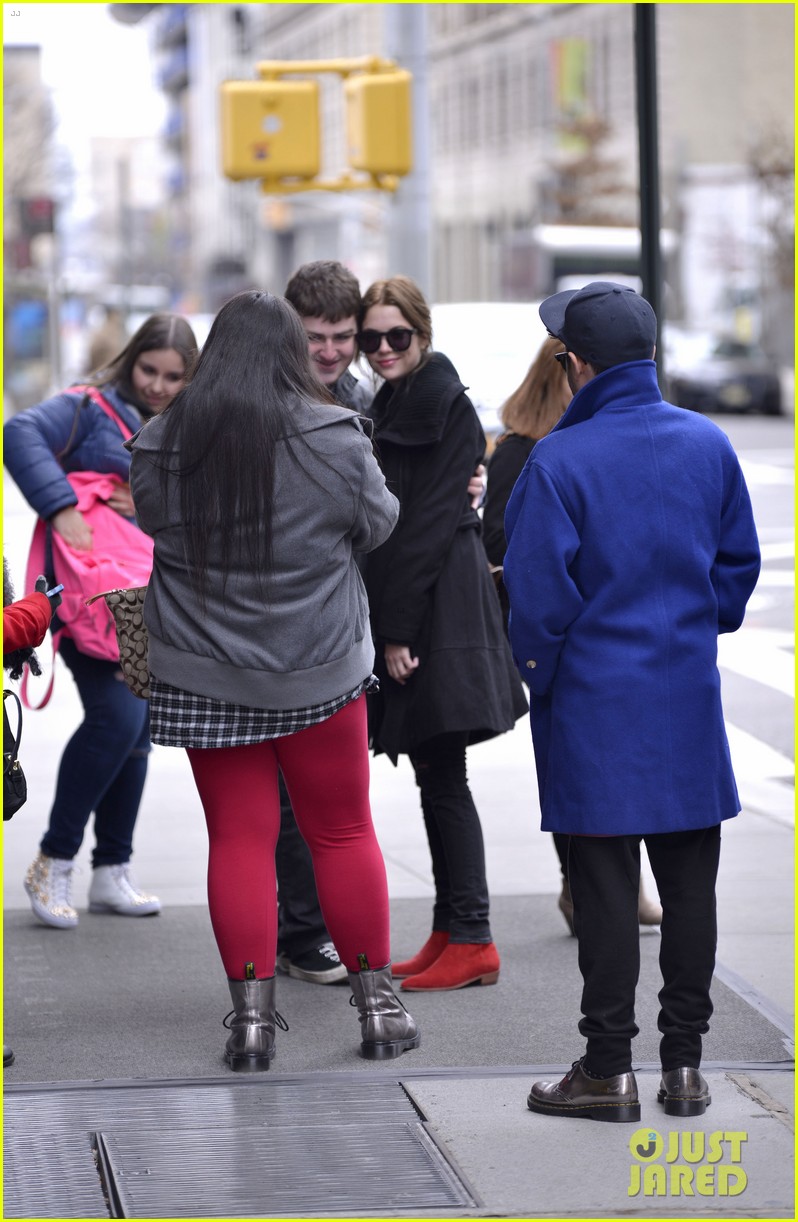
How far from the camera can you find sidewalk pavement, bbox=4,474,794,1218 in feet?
12.1

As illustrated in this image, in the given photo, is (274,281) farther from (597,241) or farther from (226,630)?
(226,630)

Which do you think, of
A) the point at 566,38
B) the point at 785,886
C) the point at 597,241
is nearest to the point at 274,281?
the point at 566,38

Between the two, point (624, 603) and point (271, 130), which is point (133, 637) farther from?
point (271, 130)

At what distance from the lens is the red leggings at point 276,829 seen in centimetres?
443

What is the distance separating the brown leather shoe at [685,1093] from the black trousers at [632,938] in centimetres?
3

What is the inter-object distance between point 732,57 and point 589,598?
185 ft

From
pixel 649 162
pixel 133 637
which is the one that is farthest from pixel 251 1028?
pixel 649 162

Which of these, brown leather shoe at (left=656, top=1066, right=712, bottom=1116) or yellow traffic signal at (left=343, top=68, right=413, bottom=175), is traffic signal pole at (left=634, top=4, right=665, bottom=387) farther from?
yellow traffic signal at (left=343, top=68, right=413, bottom=175)

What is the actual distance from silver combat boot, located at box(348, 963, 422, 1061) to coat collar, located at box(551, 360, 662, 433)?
1.50 meters

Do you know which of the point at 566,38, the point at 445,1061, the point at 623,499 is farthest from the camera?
the point at 566,38

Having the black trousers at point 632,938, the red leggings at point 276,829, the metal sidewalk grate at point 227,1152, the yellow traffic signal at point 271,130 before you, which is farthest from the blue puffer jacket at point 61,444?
the yellow traffic signal at point 271,130

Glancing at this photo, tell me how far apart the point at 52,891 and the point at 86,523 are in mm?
1177

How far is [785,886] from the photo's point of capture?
20.9 ft

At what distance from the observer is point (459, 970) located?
17.0 ft
